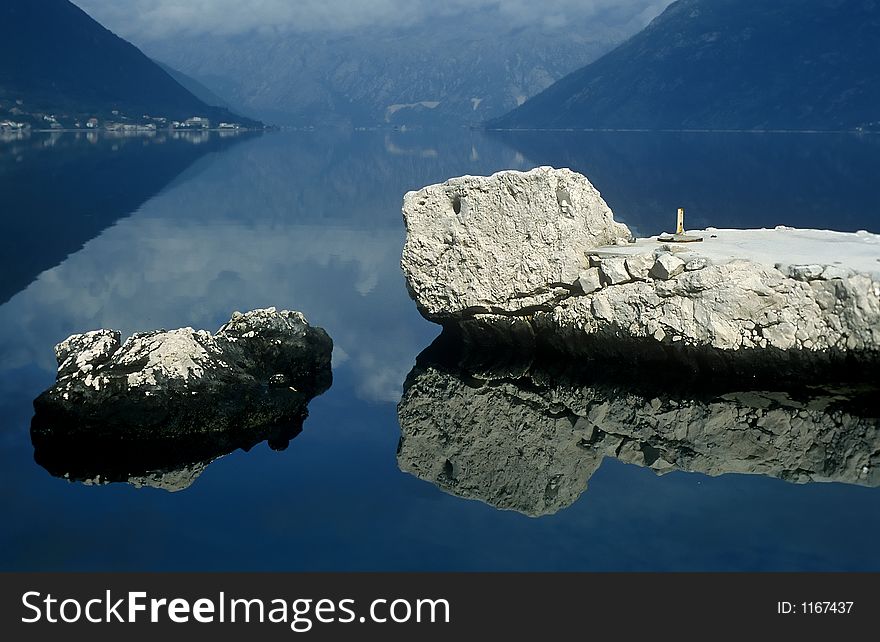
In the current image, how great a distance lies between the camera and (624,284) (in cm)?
2106

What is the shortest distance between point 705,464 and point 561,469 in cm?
241

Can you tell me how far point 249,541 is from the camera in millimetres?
13766

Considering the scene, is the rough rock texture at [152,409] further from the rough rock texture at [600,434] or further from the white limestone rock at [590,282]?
the white limestone rock at [590,282]

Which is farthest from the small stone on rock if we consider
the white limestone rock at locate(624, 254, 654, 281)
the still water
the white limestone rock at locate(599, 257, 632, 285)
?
the still water

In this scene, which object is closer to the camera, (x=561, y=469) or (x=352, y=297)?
(x=561, y=469)

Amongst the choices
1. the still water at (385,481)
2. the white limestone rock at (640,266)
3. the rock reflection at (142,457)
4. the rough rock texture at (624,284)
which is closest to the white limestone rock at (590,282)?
the rough rock texture at (624,284)

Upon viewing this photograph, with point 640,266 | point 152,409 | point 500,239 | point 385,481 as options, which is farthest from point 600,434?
point 152,409

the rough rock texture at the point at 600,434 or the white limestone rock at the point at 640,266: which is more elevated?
the white limestone rock at the point at 640,266

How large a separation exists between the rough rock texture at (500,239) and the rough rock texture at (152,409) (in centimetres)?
527

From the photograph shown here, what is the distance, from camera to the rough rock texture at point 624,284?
19.1 metres

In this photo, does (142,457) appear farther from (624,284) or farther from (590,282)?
(624,284)

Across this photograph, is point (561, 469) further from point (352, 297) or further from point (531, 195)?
point (352, 297)

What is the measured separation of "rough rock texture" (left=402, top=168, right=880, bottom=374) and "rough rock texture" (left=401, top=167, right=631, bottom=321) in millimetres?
29

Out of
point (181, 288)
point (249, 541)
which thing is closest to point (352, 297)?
point (181, 288)
